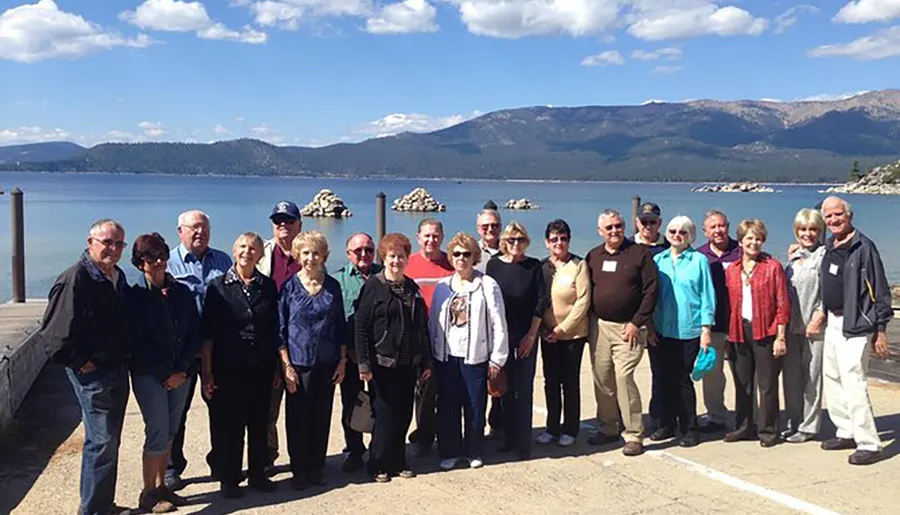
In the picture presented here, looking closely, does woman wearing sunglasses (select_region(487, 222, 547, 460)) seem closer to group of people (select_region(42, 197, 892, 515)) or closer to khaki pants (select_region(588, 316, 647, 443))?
group of people (select_region(42, 197, 892, 515))

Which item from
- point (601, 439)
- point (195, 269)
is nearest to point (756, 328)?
point (601, 439)

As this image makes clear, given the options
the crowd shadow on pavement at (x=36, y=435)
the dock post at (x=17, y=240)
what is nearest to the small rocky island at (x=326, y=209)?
the dock post at (x=17, y=240)

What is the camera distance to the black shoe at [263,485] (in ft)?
17.2

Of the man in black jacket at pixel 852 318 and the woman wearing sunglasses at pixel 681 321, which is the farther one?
the woman wearing sunglasses at pixel 681 321

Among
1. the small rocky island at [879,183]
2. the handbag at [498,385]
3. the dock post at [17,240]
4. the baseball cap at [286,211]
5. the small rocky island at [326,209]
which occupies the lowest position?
the small rocky island at [326,209]

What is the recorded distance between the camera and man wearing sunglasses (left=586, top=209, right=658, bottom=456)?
19.9 ft

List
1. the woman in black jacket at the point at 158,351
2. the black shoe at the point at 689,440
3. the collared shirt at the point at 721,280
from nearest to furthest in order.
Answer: the woman in black jacket at the point at 158,351 < the black shoe at the point at 689,440 < the collared shirt at the point at 721,280

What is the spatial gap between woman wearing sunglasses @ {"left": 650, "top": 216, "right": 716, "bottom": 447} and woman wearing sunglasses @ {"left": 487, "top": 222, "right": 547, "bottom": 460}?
0.99 m

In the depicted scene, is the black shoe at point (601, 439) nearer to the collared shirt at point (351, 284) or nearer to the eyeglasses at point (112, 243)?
the collared shirt at point (351, 284)

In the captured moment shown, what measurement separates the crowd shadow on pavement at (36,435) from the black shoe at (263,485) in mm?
1419

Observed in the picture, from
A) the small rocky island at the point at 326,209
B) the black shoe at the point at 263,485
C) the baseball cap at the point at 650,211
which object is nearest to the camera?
the black shoe at the point at 263,485

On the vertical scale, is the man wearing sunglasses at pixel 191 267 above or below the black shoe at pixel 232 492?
above

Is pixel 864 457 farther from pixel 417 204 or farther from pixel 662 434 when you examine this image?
pixel 417 204

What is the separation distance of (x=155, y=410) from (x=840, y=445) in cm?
487
